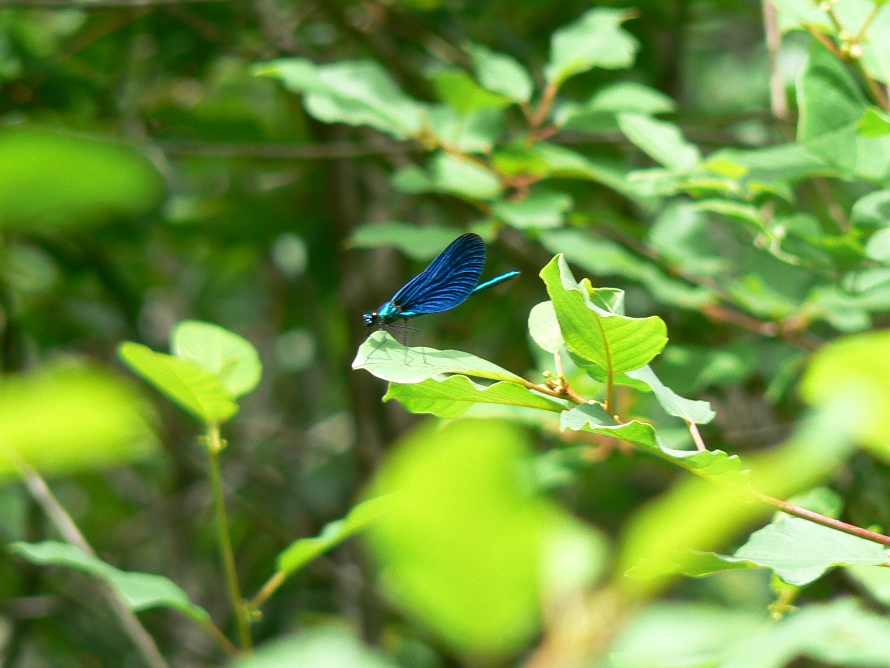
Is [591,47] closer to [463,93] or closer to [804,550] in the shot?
[463,93]

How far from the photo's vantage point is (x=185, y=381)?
32.6 inches

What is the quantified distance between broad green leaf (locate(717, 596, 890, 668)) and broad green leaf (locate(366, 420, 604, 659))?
303 millimetres

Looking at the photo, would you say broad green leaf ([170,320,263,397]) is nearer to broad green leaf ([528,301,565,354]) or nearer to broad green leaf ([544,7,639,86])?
broad green leaf ([528,301,565,354])

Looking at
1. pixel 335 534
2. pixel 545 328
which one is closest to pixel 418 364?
pixel 545 328

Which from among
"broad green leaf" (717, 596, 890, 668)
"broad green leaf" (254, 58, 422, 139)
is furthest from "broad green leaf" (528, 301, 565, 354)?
"broad green leaf" (254, 58, 422, 139)

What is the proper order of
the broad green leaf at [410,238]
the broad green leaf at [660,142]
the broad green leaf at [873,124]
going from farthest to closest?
1. the broad green leaf at [410,238]
2. the broad green leaf at [660,142]
3. the broad green leaf at [873,124]

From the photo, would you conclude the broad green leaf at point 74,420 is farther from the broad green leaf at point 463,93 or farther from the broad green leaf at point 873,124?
the broad green leaf at point 463,93

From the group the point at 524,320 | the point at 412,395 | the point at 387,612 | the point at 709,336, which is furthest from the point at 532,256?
the point at 412,395

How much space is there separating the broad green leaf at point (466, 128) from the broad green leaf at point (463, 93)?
30 millimetres

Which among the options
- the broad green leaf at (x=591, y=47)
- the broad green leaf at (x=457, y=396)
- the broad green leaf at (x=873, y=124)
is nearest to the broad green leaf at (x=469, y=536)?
the broad green leaf at (x=457, y=396)

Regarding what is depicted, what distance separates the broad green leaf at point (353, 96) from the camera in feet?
4.44

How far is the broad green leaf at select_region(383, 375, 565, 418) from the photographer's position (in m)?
0.68

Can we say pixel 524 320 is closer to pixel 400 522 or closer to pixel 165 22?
pixel 165 22

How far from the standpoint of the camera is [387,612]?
220 cm
